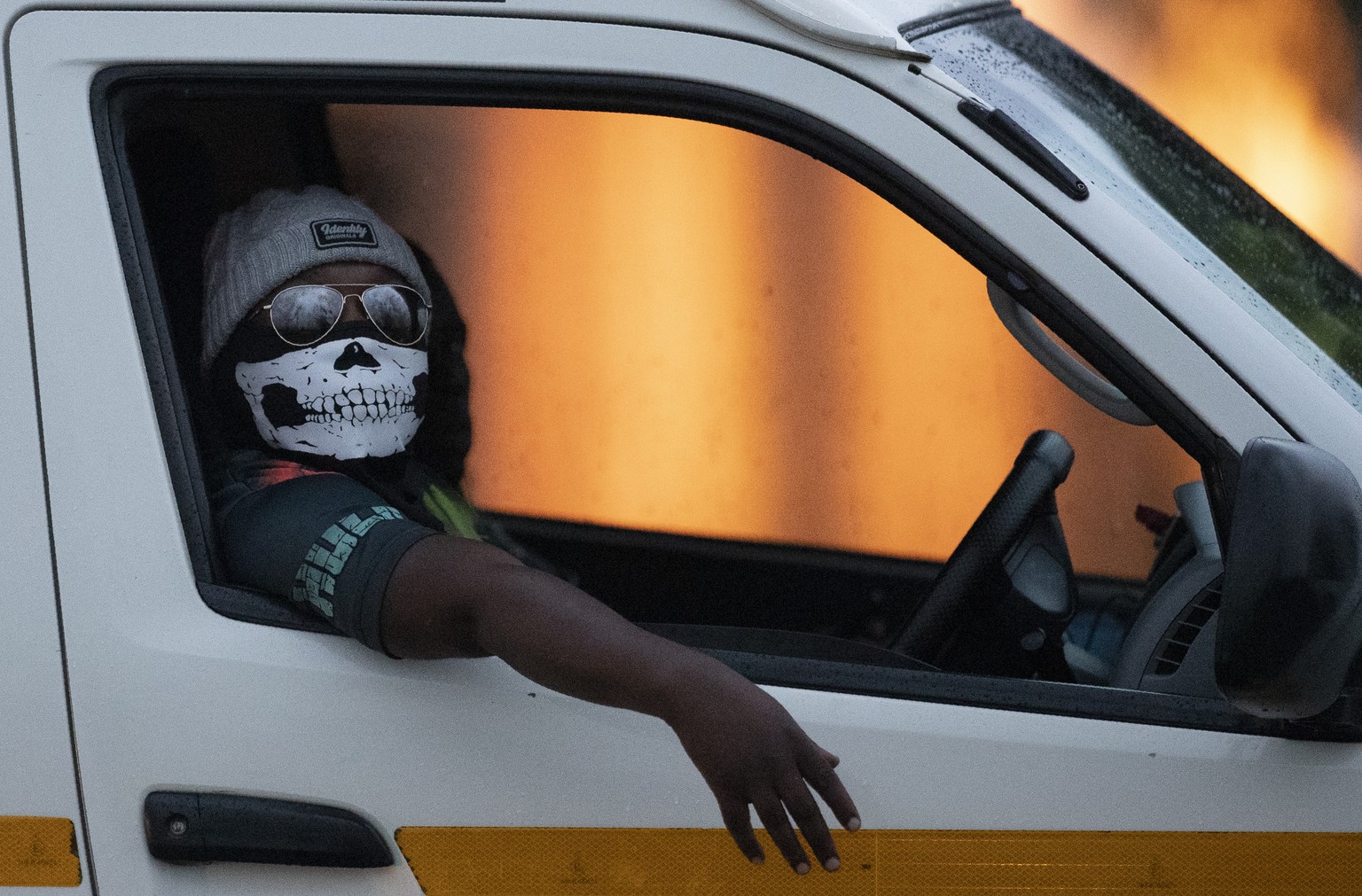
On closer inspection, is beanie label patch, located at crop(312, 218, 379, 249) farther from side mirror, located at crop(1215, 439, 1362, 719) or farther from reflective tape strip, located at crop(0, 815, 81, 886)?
side mirror, located at crop(1215, 439, 1362, 719)

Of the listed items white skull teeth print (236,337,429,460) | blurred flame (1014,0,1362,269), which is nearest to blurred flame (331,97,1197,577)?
white skull teeth print (236,337,429,460)

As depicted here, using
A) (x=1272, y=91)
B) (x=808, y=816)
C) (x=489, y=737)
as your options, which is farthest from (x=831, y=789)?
(x=1272, y=91)

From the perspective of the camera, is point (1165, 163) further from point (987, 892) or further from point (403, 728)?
point (403, 728)

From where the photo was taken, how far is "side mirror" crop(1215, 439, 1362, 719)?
1248 millimetres

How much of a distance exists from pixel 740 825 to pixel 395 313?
2.55ft

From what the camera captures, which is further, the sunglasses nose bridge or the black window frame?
the sunglasses nose bridge

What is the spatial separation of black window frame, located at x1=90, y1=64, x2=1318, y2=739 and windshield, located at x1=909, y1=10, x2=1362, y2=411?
16 cm

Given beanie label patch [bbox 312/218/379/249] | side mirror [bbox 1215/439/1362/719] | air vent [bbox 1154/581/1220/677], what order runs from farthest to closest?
beanie label patch [bbox 312/218/379/249] < air vent [bbox 1154/581/1220/677] < side mirror [bbox 1215/439/1362/719]

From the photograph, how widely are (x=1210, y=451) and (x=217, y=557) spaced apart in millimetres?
1017

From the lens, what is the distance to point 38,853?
4.79ft

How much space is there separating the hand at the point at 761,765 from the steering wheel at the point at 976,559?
1.99 ft

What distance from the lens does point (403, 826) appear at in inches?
57.4

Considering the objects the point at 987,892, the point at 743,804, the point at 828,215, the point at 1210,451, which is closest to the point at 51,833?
the point at 743,804

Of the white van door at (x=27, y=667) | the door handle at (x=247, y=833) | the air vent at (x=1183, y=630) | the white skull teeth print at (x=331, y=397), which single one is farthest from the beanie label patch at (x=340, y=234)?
the air vent at (x=1183, y=630)
